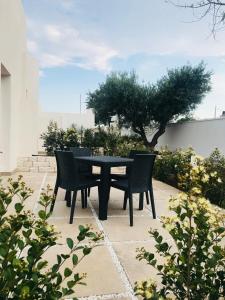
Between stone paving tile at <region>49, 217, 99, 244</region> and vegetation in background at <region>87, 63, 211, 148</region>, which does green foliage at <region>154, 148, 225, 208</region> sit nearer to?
stone paving tile at <region>49, 217, 99, 244</region>

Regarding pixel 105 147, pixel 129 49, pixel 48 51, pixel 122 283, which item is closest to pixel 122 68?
pixel 129 49

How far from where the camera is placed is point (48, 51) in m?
12.6

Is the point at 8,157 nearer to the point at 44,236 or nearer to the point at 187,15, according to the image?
the point at 187,15

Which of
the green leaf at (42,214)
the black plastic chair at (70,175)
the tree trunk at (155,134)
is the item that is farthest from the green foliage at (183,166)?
the tree trunk at (155,134)

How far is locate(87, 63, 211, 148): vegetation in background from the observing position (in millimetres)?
14586

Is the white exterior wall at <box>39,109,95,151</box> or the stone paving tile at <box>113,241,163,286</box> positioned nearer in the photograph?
the stone paving tile at <box>113,241,163,286</box>

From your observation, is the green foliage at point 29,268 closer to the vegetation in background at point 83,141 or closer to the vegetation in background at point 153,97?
the vegetation in background at point 83,141

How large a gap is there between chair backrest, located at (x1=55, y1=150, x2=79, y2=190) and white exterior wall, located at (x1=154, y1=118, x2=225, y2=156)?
8.23 m

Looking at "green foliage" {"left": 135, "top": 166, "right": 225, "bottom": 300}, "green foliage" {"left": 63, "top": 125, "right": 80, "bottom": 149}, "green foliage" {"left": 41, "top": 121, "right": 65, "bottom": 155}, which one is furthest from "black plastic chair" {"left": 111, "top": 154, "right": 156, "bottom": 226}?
"green foliage" {"left": 41, "top": 121, "right": 65, "bottom": 155}

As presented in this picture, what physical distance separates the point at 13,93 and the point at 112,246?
6.09 m

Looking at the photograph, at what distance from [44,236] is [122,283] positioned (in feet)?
4.19

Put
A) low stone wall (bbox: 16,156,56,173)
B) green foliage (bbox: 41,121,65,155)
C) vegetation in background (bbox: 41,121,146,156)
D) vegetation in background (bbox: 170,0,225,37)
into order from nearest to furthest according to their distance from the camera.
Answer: vegetation in background (bbox: 170,0,225,37) < low stone wall (bbox: 16,156,56,173) < vegetation in background (bbox: 41,121,146,156) < green foliage (bbox: 41,121,65,155)

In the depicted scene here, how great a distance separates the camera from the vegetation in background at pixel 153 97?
14.6 metres

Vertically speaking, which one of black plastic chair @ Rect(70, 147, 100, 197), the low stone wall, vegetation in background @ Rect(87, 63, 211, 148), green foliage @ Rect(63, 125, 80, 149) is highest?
vegetation in background @ Rect(87, 63, 211, 148)
